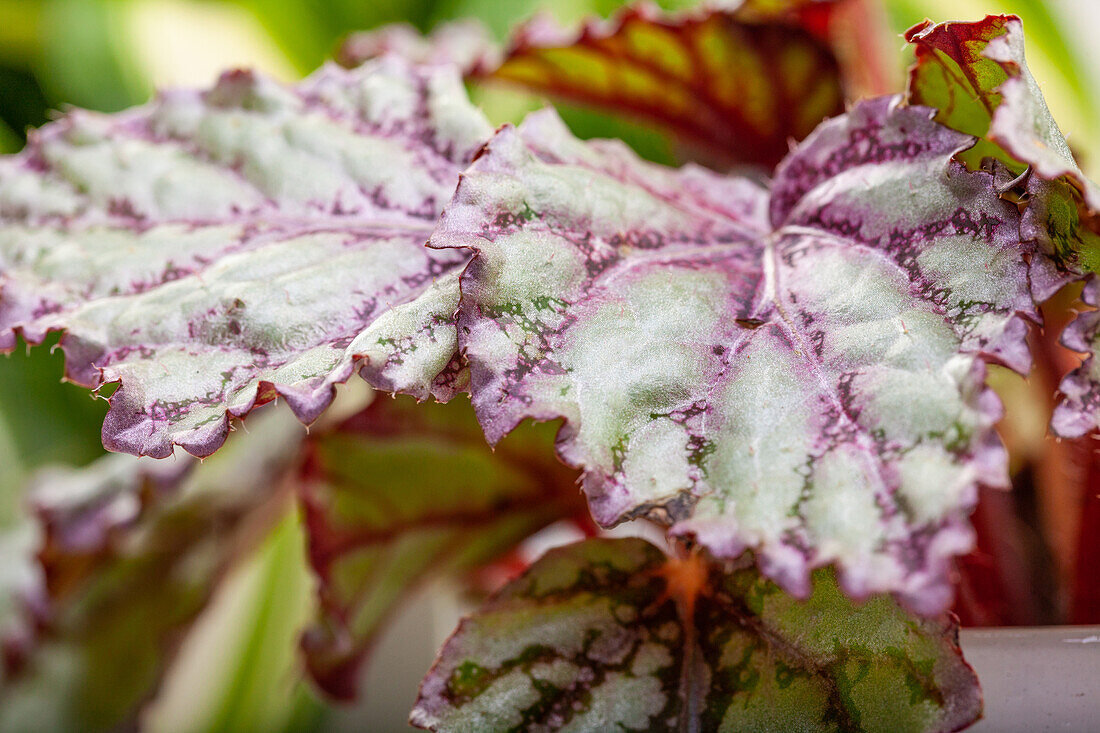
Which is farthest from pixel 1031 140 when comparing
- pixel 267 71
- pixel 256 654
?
pixel 267 71

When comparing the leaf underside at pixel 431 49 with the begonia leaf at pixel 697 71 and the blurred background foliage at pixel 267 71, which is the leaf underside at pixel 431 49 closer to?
the begonia leaf at pixel 697 71

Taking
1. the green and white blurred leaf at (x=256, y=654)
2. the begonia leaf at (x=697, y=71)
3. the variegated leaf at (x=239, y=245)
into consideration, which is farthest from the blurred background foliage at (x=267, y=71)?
the variegated leaf at (x=239, y=245)

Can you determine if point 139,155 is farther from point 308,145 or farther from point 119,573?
point 119,573

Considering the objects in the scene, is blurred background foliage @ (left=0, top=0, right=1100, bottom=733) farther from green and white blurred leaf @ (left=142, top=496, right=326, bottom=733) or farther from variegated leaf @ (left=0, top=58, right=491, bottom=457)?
variegated leaf @ (left=0, top=58, right=491, bottom=457)

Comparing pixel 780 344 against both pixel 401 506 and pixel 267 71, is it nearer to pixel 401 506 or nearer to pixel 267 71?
pixel 401 506

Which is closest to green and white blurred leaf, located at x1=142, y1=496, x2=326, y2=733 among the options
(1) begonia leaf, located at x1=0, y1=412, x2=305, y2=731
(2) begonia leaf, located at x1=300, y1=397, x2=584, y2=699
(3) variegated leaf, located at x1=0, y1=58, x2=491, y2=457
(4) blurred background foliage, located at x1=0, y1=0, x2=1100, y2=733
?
(4) blurred background foliage, located at x1=0, y1=0, x2=1100, y2=733
